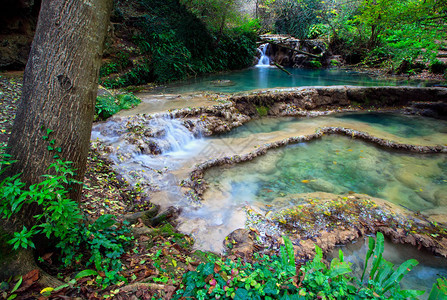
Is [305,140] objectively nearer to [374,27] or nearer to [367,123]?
[367,123]

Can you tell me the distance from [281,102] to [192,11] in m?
9.69

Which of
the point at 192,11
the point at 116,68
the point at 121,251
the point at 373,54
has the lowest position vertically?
the point at 121,251

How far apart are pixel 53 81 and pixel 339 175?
18.9ft

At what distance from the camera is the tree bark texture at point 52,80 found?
202cm

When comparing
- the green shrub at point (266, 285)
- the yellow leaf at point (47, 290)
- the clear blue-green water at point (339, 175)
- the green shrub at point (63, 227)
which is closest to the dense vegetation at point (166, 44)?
the clear blue-green water at point (339, 175)

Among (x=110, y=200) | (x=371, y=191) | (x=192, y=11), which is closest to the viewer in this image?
(x=110, y=200)

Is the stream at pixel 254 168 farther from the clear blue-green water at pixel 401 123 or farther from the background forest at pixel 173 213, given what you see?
the background forest at pixel 173 213

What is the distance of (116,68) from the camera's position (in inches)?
462

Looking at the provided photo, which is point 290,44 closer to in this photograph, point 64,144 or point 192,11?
point 192,11

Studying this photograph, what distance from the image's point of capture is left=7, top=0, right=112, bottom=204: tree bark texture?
202 cm

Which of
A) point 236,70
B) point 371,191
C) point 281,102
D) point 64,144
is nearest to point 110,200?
point 64,144

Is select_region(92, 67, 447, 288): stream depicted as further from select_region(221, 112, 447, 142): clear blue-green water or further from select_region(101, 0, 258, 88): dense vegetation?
select_region(101, 0, 258, 88): dense vegetation

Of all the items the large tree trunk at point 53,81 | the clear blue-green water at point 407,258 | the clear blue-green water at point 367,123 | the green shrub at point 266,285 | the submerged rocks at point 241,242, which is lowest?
the clear blue-green water at point 407,258

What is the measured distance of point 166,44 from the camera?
14.1 meters
